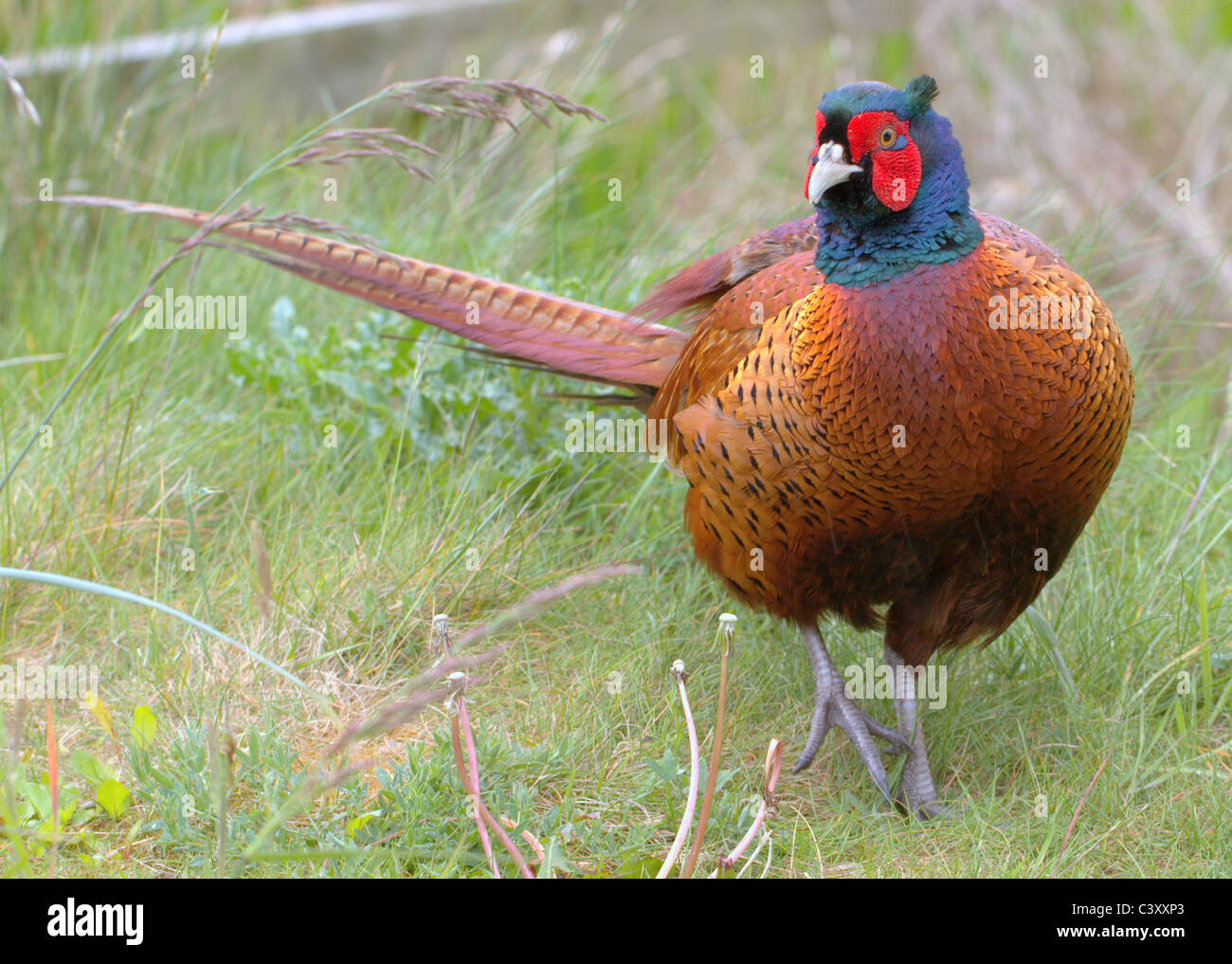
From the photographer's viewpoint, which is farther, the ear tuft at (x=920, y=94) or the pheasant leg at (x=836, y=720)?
the pheasant leg at (x=836, y=720)

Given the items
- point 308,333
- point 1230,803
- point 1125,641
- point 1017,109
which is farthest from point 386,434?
point 1017,109

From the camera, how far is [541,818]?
2381 mm

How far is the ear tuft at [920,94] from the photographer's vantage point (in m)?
2.41

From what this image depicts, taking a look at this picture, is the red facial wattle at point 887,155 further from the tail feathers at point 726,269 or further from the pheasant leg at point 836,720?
the pheasant leg at point 836,720

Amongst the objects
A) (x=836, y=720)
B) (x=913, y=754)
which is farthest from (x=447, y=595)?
(x=913, y=754)

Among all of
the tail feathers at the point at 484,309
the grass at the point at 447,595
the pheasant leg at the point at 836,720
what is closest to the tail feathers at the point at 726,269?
the tail feathers at the point at 484,309

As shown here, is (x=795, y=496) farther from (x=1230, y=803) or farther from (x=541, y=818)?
(x=1230, y=803)

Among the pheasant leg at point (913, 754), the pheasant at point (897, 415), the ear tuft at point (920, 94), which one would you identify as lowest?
the pheasant leg at point (913, 754)

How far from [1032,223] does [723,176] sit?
208 cm

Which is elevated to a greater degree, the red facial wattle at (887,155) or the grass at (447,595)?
the red facial wattle at (887,155)

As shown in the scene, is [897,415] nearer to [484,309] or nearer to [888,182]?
[888,182]

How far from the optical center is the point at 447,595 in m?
3.08

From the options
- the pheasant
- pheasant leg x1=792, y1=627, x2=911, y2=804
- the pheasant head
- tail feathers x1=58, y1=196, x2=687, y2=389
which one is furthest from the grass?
the pheasant head

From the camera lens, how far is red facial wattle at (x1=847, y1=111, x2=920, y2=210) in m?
2.38
